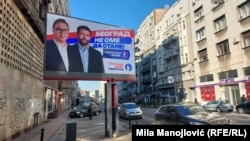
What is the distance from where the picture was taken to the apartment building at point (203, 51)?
29.8 metres

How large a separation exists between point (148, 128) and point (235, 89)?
2916cm

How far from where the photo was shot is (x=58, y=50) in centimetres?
1343

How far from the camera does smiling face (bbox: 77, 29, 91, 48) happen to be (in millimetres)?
14134

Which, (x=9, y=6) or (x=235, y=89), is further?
(x=235, y=89)

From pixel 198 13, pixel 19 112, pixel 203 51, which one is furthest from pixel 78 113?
pixel 198 13

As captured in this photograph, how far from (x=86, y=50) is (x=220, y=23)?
26.0 m

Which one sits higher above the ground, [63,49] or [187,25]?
[187,25]

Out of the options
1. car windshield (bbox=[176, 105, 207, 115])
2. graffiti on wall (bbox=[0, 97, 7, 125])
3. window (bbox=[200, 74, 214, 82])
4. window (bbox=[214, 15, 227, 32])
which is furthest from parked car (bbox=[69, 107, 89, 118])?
window (bbox=[214, 15, 227, 32])

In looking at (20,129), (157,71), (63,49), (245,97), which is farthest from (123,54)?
(157,71)

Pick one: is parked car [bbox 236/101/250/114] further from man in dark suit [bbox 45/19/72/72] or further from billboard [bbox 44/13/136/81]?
man in dark suit [bbox 45/19/72/72]

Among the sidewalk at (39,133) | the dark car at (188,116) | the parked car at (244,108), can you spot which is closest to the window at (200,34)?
the parked car at (244,108)

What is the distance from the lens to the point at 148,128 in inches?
202

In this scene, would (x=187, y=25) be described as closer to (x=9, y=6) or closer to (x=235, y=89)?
(x=235, y=89)

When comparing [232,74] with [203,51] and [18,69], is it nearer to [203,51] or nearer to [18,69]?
[203,51]
